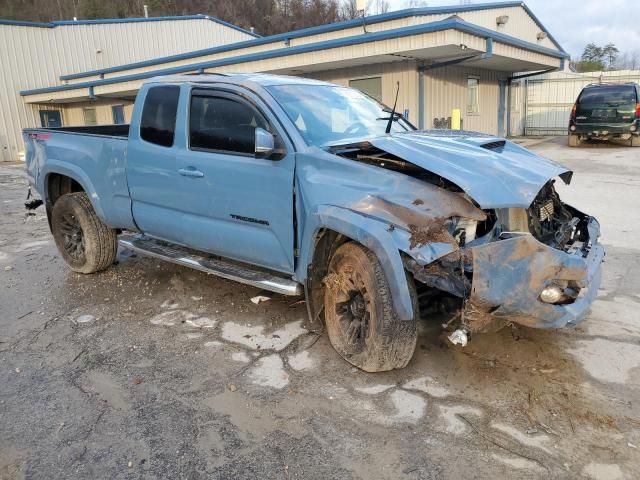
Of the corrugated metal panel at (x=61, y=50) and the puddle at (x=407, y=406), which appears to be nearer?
the puddle at (x=407, y=406)

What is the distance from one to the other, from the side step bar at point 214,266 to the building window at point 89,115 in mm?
22503

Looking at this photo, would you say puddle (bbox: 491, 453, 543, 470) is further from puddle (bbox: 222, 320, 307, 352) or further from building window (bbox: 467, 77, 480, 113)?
building window (bbox: 467, 77, 480, 113)

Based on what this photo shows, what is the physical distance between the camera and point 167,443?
2.89 m

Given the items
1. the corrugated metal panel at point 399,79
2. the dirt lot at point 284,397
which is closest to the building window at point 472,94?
the corrugated metal panel at point 399,79

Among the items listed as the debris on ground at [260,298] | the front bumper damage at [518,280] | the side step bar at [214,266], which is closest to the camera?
the front bumper damage at [518,280]

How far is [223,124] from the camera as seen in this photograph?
4.24 metres

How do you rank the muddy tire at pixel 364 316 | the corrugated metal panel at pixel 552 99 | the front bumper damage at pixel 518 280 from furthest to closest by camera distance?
the corrugated metal panel at pixel 552 99, the muddy tire at pixel 364 316, the front bumper damage at pixel 518 280

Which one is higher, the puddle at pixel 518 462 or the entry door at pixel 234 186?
the entry door at pixel 234 186

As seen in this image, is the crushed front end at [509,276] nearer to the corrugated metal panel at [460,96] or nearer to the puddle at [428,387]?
the puddle at [428,387]

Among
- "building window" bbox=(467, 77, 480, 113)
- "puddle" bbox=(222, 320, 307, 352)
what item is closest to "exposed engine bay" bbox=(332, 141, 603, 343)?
"puddle" bbox=(222, 320, 307, 352)

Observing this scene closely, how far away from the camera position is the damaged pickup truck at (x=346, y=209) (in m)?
3.03

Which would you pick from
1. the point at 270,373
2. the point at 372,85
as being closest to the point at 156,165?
the point at 270,373

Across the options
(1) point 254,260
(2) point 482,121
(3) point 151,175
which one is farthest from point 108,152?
(2) point 482,121

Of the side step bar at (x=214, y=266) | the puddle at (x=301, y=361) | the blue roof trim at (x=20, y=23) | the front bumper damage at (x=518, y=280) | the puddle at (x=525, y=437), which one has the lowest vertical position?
the puddle at (x=525, y=437)
